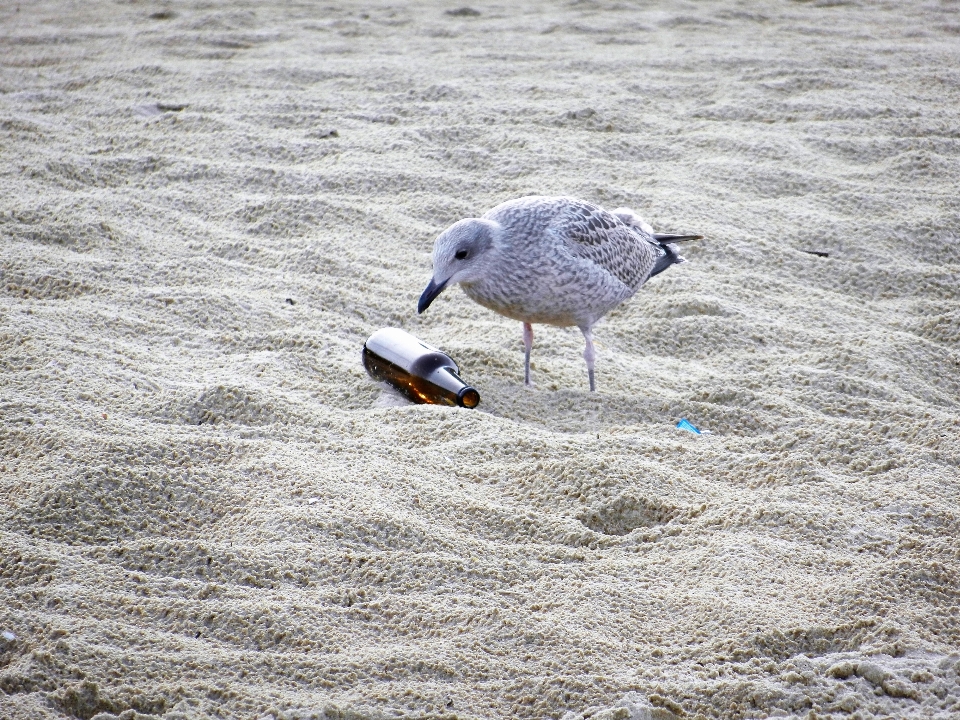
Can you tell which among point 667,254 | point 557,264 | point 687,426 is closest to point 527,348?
point 557,264

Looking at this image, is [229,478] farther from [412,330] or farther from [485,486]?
[412,330]

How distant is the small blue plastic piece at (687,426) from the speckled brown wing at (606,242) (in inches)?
23.8

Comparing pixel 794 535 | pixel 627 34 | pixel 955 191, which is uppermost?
pixel 627 34

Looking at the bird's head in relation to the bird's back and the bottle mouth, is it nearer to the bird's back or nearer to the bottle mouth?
the bird's back

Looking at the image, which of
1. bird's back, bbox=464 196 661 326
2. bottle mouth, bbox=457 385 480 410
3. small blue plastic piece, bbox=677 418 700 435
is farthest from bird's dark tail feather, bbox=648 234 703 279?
bottle mouth, bbox=457 385 480 410

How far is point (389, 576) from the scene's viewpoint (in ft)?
7.22

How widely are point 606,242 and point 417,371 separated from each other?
81cm

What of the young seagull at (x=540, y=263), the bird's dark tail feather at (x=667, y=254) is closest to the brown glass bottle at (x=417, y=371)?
the young seagull at (x=540, y=263)

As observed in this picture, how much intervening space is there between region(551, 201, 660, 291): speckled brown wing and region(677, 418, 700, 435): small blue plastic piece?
1.98ft

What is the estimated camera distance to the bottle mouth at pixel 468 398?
3.07m

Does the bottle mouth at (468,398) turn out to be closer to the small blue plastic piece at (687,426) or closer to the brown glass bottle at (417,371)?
the brown glass bottle at (417,371)

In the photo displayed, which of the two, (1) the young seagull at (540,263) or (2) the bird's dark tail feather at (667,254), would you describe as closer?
(1) the young seagull at (540,263)

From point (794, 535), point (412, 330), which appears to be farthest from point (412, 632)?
point (412, 330)

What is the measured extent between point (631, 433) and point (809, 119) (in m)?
3.30
